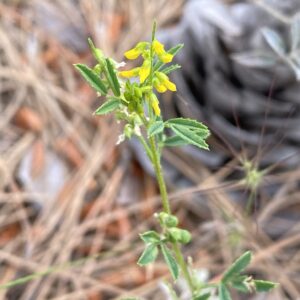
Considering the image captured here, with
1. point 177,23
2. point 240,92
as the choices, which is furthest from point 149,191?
point 177,23

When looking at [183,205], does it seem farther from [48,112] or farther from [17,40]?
[17,40]

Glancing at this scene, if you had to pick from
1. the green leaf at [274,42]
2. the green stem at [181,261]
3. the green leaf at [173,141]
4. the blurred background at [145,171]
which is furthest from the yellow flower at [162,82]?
the blurred background at [145,171]

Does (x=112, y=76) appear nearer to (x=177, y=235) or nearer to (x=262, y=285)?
(x=177, y=235)

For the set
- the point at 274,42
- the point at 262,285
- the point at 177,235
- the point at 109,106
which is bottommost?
the point at 262,285

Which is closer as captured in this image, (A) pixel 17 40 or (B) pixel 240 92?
(B) pixel 240 92

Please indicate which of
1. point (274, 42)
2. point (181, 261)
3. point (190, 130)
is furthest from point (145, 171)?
point (190, 130)

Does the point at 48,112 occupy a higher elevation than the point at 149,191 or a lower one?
higher

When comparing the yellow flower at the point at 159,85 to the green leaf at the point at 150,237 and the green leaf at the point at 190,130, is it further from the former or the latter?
the green leaf at the point at 150,237
